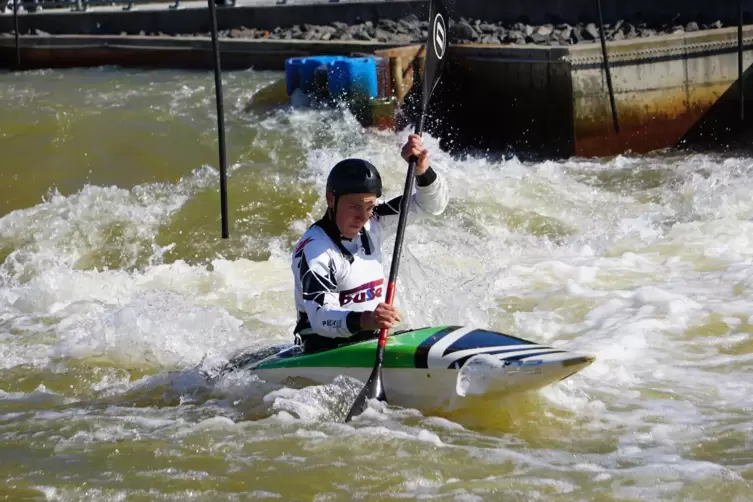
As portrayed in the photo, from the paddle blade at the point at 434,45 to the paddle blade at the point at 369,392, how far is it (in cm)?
194

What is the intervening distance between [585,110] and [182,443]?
23.9ft

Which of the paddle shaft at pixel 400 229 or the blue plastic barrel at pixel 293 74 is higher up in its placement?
the blue plastic barrel at pixel 293 74

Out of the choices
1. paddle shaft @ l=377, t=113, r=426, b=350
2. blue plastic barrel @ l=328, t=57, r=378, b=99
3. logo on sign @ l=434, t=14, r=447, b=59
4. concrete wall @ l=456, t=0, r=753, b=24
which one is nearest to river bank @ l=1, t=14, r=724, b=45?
concrete wall @ l=456, t=0, r=753, b=24

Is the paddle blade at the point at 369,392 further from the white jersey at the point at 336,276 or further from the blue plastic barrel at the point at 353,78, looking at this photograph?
the blue plastic barrel at the point at 353,78

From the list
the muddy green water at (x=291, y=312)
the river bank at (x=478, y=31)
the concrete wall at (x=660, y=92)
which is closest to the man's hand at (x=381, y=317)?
the muddy green water at (x=291, y=312)

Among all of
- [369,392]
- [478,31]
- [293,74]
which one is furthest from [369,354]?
[478,31]

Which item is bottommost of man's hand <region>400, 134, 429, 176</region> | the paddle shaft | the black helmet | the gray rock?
the paddle shaft

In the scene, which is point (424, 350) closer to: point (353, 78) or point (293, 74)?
point (353, 78)

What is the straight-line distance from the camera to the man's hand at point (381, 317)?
4023 mm

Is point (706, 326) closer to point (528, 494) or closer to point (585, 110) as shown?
point (528, 494)

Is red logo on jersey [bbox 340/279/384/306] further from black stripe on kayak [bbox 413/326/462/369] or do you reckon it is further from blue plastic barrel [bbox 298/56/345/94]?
blue plastic barrel [bbox 298/56/345/94]

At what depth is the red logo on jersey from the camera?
4.35 m

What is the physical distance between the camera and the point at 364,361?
14.1 ft

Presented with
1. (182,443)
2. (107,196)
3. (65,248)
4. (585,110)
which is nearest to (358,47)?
(585,110)
